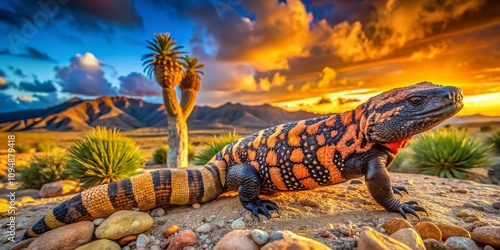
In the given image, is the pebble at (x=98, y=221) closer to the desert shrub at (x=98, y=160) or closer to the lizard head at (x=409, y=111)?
the desert shrub at (x=98, y=160)

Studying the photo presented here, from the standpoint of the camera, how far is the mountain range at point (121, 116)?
390 feet

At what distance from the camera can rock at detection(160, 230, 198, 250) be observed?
2.73m

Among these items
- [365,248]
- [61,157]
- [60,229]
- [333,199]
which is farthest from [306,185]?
[61,157]

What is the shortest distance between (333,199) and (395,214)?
822 mm

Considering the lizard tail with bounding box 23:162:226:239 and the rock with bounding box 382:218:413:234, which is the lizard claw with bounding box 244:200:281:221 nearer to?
the lizard tail with bounding box 23:162:226:239

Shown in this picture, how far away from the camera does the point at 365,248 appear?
202 centimetres

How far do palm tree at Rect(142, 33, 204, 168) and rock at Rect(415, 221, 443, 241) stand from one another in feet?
36.5

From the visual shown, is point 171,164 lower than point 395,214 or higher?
lower

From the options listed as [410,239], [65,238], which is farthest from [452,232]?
[65,238]

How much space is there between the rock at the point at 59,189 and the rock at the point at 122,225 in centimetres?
424

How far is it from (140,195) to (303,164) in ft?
7.73

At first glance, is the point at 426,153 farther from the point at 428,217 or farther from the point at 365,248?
the point at 365,248

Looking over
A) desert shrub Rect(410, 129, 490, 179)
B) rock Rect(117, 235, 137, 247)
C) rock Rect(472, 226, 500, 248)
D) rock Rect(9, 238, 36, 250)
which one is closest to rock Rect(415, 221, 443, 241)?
rock Rect(472, 226, 500, 248)

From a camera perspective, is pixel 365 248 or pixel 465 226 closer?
pixel 365 248
